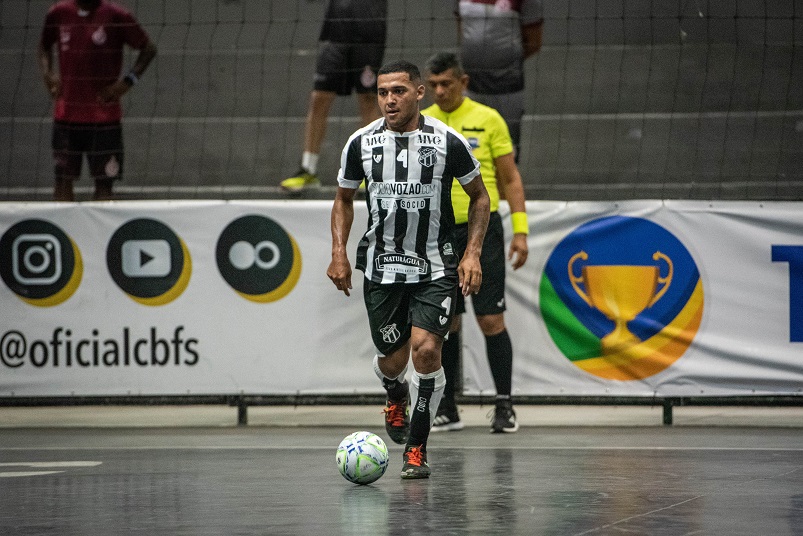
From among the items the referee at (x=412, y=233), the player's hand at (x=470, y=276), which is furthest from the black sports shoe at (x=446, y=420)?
the player's hand at (x=470, y=276)

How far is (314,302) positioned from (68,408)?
2.75 m

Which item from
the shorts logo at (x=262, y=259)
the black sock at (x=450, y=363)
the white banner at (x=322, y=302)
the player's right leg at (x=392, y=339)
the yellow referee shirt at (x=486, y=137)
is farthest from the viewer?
the shorts logo at (x=262, y=259)

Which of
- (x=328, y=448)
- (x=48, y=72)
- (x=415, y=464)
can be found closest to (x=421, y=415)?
(x=415, y=464)

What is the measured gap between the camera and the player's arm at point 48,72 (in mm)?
11359

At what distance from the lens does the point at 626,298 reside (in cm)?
937

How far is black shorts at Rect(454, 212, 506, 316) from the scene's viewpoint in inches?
345

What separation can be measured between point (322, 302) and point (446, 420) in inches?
51.4

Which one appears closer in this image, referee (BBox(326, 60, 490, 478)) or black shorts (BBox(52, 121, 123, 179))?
referee (BBox(326, 60, 490, 478))

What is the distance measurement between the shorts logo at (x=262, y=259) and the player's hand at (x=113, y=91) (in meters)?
2.24

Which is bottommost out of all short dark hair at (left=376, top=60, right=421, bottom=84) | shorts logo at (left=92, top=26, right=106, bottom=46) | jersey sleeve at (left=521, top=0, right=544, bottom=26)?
short dark hair at (left=376, top=60, right=421, bottom=84)

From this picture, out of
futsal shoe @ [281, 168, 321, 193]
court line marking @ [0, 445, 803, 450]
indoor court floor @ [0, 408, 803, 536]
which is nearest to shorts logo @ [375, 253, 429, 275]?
indoor court floor @ [0, 408, 803, 536]

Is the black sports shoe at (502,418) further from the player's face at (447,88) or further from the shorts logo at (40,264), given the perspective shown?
the shorts logo at (40,264)

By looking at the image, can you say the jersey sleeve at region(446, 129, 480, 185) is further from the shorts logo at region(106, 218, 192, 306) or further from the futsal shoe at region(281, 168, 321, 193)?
the futsal shoe at region(281, 168, 321, 193)

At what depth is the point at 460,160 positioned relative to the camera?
705cm
